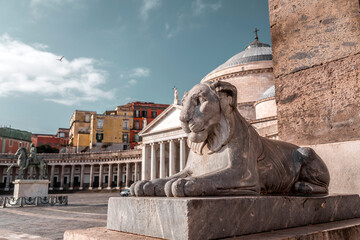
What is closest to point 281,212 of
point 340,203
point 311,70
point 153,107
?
point 340,203

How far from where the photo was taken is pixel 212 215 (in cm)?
183

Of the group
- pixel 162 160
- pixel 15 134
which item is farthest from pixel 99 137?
pixel 162 160

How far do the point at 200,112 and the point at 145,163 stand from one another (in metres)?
38.3

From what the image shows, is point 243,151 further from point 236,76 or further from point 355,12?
point 236,76

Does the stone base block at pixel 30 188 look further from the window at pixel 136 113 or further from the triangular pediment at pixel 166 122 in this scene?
the window at pixel 136 113

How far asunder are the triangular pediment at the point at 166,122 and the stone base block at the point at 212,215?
32741 mm

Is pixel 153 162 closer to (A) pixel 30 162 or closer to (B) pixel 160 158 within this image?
(B) pixel 160 158

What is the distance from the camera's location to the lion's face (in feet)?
7.74

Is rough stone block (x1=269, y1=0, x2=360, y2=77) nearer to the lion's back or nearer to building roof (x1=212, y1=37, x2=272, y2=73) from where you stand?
the lion's back

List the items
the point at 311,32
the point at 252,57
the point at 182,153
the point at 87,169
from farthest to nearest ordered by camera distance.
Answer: the point at 87,169, the point at 252,57, the point at 182,153, the point at 311,32

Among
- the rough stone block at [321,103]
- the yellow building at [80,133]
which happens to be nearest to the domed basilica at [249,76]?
the yellow building at [80,133]

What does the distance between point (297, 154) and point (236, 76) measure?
35.7 m

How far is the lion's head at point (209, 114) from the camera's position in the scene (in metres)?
2.37

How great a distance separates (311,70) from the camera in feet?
13.3
